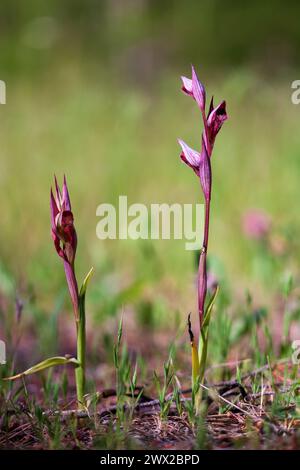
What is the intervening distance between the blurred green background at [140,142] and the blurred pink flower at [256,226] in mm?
69

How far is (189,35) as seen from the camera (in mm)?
9492

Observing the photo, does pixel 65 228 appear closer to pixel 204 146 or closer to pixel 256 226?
pixel 204 146

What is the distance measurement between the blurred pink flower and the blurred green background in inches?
2.7

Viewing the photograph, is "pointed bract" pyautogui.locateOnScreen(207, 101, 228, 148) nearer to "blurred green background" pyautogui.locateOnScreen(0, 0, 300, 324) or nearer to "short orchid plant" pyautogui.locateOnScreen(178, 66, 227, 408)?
"short orchid plant" pyautogui.locateOnScreen(178, 66, 227, 408)

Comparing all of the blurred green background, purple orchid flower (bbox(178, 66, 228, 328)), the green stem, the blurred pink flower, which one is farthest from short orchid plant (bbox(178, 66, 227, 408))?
the blurred pink flower

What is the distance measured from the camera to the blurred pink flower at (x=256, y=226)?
9.37 feet

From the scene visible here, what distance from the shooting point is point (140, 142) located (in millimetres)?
5043

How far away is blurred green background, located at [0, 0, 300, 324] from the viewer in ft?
9.98

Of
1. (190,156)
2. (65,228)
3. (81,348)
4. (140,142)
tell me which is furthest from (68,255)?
(140,142)

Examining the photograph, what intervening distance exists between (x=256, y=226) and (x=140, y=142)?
2.34 meters

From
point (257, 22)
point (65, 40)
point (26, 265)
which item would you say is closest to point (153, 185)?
point (26, 265)
